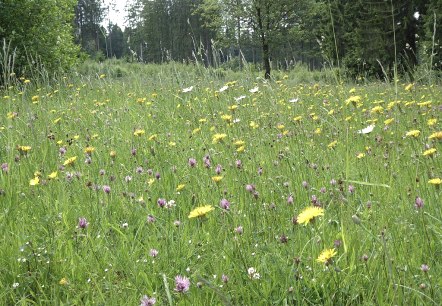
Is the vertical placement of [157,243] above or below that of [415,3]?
below

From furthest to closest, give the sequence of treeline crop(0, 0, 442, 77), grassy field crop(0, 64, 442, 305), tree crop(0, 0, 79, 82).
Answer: tree crop(0, 0, 79, 82), treeline crop(0, 0, 442, 77), grassy field crop(0, 64, 442, 305)

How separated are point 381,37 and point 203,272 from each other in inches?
688

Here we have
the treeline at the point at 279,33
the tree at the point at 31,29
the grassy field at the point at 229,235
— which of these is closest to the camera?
the grassy field at the point at 229,235

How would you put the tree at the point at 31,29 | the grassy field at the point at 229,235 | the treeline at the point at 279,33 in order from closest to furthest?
the grassy field at the point at 229,235
the treeline at the point at 279,33
the tree at the point at 31,29

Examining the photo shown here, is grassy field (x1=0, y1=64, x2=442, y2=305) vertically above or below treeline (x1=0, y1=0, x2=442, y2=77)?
below

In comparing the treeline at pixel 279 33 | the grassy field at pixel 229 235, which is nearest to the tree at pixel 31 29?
the treeline at pixel 279 33

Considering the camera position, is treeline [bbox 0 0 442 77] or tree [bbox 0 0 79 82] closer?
treeline [bbox 0 0 442 77]

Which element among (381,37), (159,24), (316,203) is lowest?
(316,203)

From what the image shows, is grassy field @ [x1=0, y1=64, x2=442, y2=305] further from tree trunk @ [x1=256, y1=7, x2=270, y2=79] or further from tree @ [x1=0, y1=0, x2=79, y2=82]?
tree trunk @ [x1=256, y1=7, x2=270, y2=79]

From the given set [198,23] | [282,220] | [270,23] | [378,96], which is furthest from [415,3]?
[198,23]

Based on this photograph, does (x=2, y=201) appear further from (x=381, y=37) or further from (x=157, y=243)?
(x=381, y=37)

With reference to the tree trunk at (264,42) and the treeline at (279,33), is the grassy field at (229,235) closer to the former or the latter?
the treeline at (279,33)

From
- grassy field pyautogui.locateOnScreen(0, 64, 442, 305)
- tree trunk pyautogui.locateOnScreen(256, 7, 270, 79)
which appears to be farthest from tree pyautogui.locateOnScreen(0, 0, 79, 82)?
tree trunk pyautogui.locateOnScreen(256, 7, 270, 79)

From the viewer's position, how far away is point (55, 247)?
1571 millimetres
